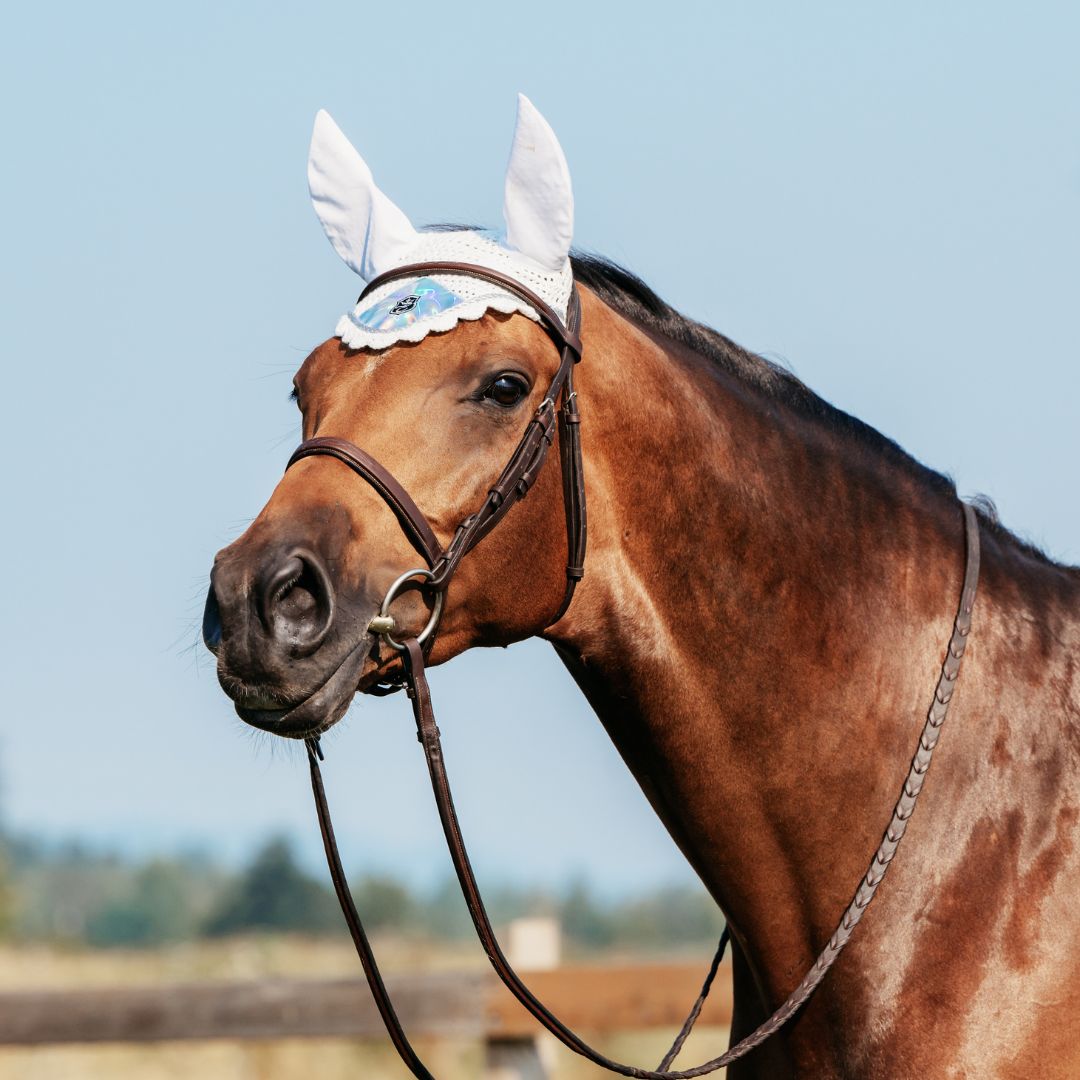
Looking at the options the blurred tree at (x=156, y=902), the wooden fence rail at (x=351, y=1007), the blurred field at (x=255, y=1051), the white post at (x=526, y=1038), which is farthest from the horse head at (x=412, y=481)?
the blurred tree at (x=156, y=902)

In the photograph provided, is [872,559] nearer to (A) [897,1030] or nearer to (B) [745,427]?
(B) [745,427]

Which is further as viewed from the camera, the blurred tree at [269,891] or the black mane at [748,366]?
the blurred tree at [269,891]

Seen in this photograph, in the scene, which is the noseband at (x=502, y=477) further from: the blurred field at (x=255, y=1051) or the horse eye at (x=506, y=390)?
the blurred field at (x=255, y=1051)

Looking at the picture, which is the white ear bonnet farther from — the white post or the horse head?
the white post

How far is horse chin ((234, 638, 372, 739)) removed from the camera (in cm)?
322

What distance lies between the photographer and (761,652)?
3.53 meters

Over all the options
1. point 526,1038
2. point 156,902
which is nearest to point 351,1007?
point 526,1038

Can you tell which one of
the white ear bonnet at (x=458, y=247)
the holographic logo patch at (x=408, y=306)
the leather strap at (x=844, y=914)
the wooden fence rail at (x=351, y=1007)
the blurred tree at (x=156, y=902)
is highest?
the white ear bonnet at (x=458, y=247)

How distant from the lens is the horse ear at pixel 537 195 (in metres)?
3.50

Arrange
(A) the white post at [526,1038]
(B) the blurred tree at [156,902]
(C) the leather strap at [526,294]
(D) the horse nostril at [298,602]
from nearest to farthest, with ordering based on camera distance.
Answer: (D) the horse nostril at [298,602] < (C) the leather strap at [526,294] < (A) the white post at [526,1038] < (B) the blurred tree at [156,902]

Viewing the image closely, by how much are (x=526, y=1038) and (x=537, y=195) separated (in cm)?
429

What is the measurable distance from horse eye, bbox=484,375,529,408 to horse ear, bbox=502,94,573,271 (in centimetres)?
33

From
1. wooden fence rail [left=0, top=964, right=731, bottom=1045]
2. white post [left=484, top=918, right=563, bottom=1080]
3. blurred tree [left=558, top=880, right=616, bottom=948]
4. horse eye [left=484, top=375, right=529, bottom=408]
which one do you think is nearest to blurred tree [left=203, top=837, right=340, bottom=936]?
blurred tree [left=558, top=880, right=616, bottom=948]

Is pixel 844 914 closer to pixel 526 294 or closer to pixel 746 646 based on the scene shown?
pixel 746 646
